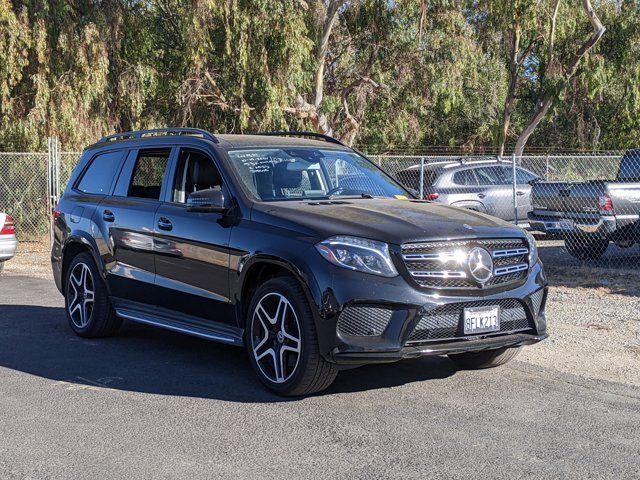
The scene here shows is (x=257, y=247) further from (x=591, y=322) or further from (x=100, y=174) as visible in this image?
(x=591, y=322)

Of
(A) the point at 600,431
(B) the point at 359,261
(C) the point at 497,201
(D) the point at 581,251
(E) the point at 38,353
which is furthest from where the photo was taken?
(C) the point at 497,201

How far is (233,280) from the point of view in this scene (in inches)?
255

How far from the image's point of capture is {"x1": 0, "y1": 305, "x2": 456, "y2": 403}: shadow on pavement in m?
6.47

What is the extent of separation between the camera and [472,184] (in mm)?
18016

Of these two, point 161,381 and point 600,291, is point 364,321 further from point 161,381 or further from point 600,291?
point 600,291

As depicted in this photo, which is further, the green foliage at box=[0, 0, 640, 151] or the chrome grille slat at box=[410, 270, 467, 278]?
the green foliage at box=[0, 0, 640, 151]

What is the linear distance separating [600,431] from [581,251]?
975 cm

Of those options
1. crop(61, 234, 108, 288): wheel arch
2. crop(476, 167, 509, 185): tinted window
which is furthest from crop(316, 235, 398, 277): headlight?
crop(476, 167, 509, 185): tinted window

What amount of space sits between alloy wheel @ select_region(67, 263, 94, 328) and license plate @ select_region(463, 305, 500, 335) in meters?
→ 3.93

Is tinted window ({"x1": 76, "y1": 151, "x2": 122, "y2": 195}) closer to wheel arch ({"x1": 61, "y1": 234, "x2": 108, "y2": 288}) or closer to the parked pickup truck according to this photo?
wheel arch ({"x1": 61, "y1": 234, "x2": 108, "y2": 288})

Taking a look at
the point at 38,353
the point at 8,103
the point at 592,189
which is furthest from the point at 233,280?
the point at 8,103

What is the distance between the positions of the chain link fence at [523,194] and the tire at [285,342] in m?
8.58

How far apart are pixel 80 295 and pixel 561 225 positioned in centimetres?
820

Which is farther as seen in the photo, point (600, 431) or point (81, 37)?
point (81, 37)
